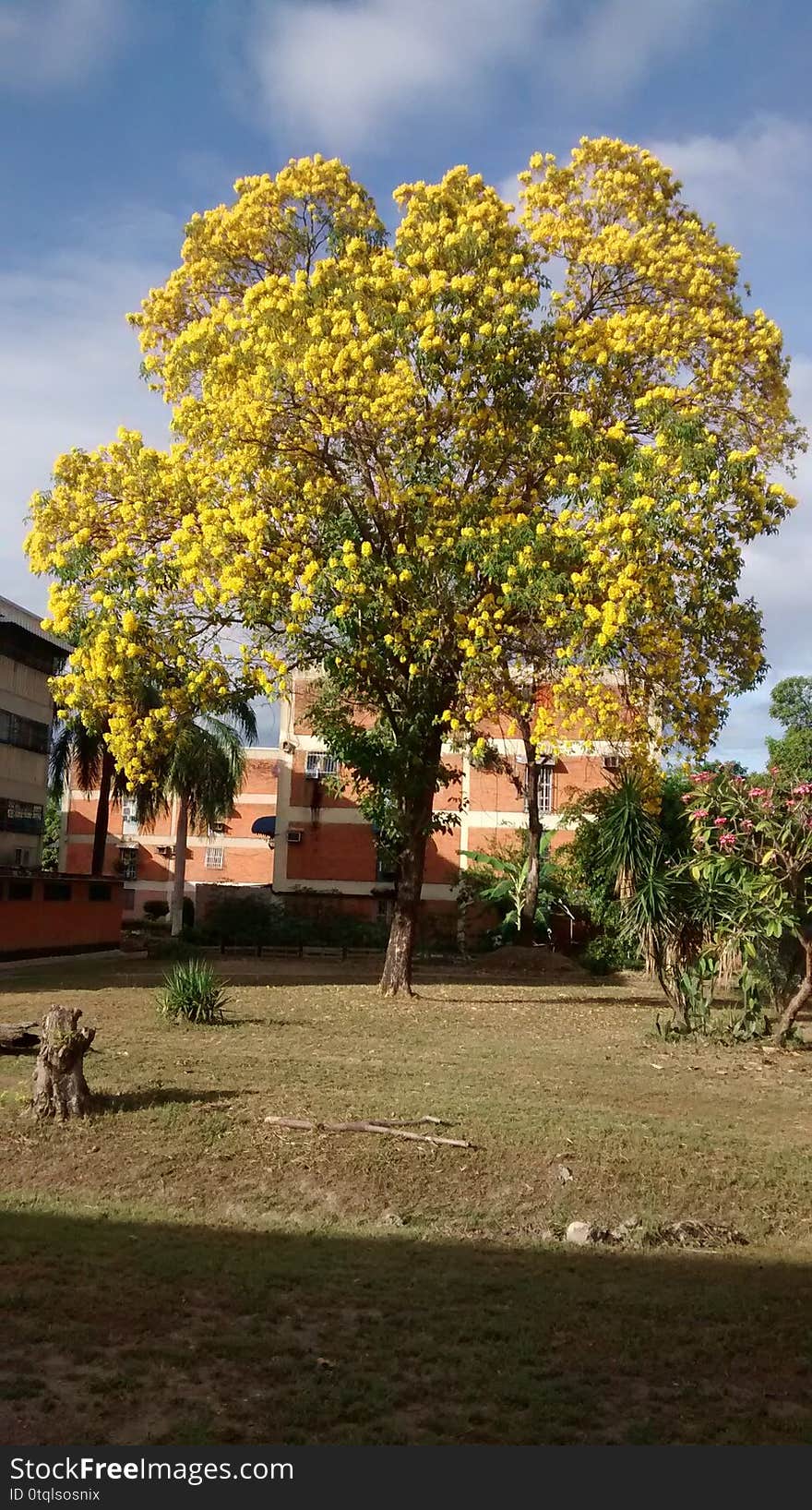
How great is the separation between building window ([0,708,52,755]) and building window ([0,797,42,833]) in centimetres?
174

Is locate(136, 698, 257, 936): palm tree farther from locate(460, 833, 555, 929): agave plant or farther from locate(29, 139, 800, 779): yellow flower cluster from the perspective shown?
locate(29, 139, 800, 779): yellow flower cluster

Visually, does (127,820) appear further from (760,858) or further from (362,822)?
(760,858)

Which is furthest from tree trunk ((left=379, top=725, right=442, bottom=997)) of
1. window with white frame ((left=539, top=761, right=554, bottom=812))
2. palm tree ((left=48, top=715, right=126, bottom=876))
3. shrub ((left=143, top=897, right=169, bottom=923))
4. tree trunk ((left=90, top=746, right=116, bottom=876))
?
shrub ((left=143, top=897, right=169, bottom=923))

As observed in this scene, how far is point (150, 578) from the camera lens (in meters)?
16.7

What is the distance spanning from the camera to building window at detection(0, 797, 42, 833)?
35.0 meters

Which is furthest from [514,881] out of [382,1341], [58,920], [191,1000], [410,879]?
[382,1341]

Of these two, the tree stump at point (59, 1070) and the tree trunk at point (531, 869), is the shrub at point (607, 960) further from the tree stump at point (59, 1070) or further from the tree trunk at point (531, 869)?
the tree stump at point (59, 1070)

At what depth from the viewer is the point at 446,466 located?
675 inches

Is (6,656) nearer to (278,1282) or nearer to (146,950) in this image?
(146,950)

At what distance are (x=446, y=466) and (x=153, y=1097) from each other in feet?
34.2

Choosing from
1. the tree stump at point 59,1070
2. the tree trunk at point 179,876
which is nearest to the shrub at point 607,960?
the tree trunk at point 179,876

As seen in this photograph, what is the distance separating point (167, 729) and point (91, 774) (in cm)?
2146

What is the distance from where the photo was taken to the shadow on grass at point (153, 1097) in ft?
32.7

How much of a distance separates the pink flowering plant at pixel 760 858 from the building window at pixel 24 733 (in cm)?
2457
